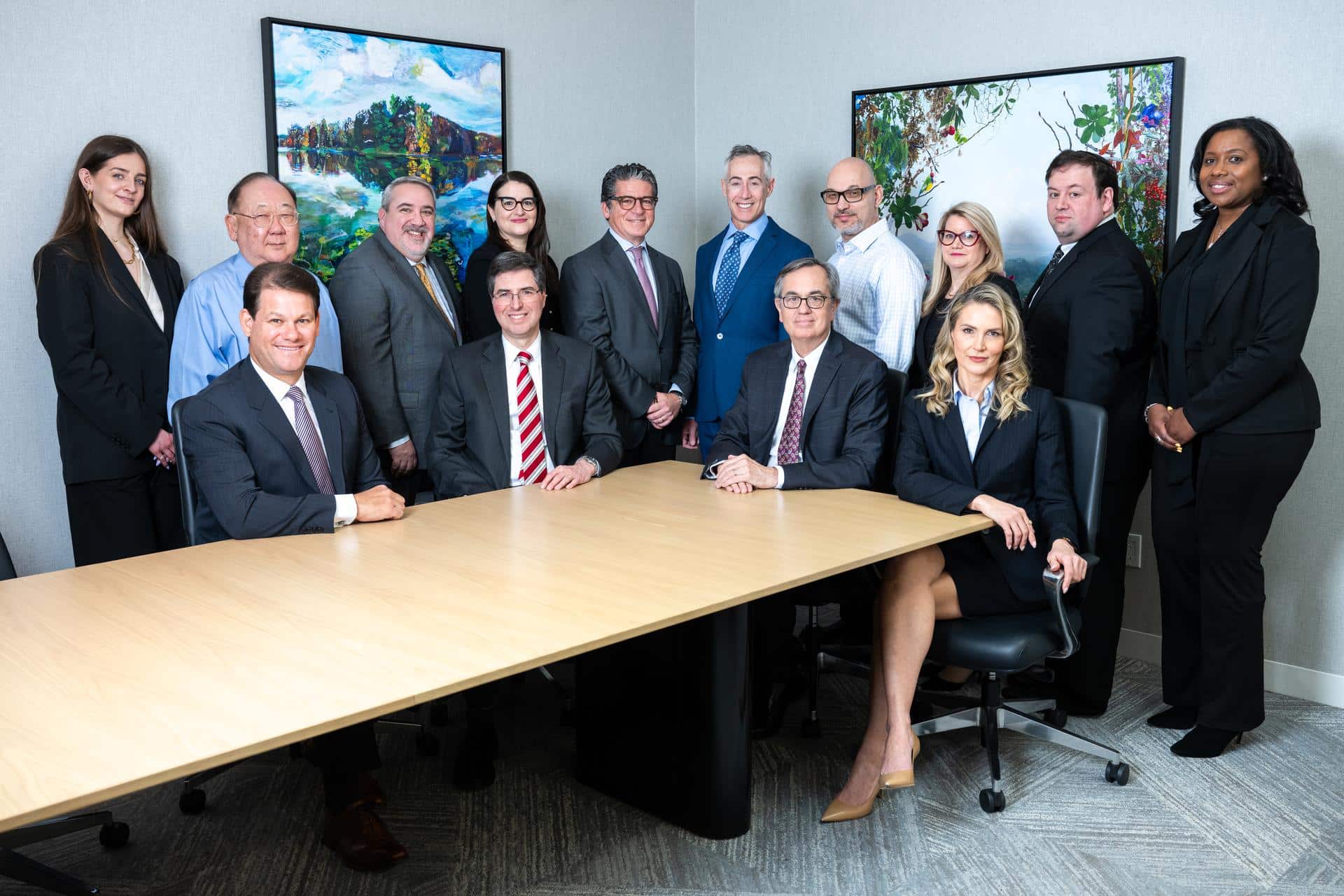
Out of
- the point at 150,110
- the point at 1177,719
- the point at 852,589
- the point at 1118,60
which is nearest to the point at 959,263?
the point at 852,589

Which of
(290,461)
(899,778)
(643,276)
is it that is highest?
(643,276)

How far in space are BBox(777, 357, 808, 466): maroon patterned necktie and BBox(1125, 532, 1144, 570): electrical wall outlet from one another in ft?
5.28

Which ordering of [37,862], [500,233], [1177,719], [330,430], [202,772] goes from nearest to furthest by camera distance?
[37,862]
[202,772]
[330,430]
[1177,719]
[500,233]

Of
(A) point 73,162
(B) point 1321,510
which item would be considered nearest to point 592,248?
(A) point 73,162

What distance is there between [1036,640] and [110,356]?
2895 millimetres

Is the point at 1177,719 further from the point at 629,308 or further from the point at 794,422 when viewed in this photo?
the point at 629,308

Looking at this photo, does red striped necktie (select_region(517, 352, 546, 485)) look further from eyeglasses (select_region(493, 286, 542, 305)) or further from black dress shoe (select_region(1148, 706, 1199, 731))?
black dress shoe (select_region(1148, 706, 1199, 731))

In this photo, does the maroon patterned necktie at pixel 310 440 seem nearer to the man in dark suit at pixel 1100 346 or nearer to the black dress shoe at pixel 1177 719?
the man in dark suit at pixel 1100 346

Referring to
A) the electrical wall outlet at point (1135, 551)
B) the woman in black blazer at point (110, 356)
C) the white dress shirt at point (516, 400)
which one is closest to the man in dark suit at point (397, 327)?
the white dress shirt at point (516, 400)

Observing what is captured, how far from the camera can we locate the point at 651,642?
2.78 metres

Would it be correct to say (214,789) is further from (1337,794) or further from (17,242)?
(1337,794)

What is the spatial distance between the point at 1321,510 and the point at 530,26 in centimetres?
369

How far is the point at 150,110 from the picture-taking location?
3717 millimetres

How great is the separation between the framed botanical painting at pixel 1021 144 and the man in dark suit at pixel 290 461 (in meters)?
2.76
